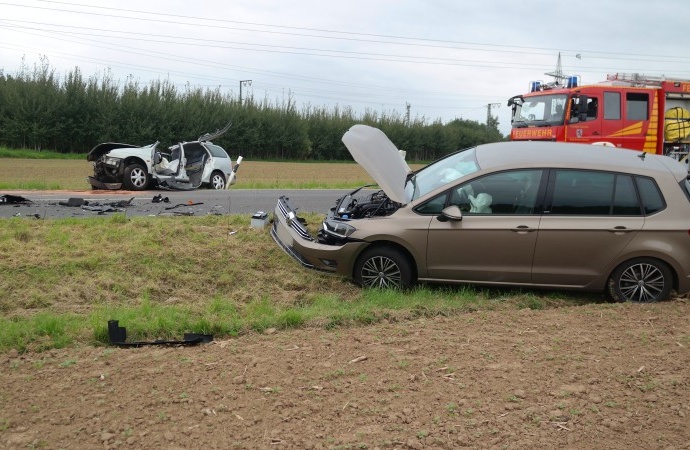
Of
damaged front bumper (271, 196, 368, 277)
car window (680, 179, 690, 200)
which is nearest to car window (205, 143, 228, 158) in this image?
damaged front bumper (271, 196, 368, 277)

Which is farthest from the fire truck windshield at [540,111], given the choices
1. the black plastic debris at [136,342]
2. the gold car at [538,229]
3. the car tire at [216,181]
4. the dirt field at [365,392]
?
the black plastic debris at [136,342]

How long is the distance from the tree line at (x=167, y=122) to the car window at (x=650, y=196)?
4401 cm

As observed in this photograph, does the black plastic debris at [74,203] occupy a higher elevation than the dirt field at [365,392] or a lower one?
higher

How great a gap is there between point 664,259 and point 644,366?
3019mm

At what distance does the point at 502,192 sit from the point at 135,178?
12188 millimetres

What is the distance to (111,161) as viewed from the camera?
1742cm

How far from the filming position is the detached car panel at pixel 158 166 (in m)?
17.4

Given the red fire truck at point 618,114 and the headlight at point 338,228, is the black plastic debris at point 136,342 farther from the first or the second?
the red fire truck at point 618,114

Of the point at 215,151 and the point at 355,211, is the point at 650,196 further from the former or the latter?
the point at 215,151

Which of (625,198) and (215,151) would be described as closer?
(625,198)

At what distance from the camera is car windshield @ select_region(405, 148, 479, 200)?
8.02 metres

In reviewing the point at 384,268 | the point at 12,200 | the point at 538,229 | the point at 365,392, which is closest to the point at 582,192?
the point at 538,229

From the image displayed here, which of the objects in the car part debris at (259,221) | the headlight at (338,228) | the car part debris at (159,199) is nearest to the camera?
the headlight at (338,228)

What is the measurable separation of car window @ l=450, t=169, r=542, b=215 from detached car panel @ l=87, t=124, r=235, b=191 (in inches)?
467
